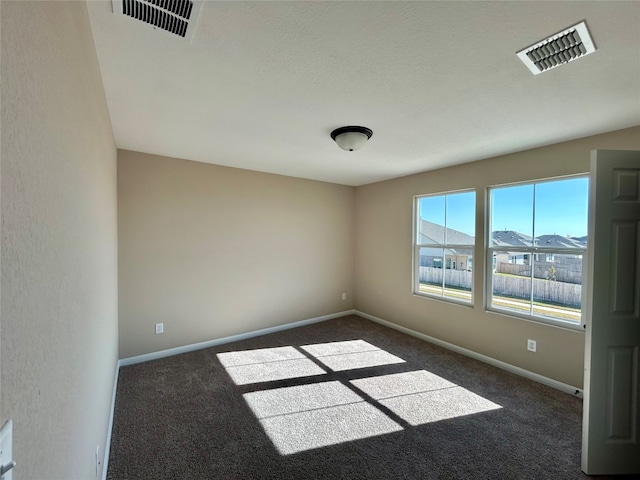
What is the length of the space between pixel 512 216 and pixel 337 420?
296 cm

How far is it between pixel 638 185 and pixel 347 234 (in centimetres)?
399

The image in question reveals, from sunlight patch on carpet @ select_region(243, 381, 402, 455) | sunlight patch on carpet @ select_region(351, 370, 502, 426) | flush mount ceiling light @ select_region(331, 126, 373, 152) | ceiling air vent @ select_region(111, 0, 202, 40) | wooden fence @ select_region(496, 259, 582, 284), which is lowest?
sunlight patch on carpet @ select_region(243, 381, 402, 455)

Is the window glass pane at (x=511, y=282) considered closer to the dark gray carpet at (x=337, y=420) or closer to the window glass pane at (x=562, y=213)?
the window glass pane at (x=562, y=213)

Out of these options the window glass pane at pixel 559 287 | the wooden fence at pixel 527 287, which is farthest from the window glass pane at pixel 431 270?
the window glass pane at pixel 559 287

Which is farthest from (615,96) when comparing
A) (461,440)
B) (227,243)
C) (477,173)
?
(227,243)

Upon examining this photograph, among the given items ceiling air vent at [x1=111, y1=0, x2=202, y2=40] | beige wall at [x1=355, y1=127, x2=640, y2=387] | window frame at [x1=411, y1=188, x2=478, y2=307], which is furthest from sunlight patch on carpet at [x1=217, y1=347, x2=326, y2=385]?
ceiling air vent at [x1=111, y1=0, x2=202, y2=40]

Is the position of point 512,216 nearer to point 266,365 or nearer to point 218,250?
point 266,365

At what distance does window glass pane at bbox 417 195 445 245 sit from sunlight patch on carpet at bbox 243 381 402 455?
253cm

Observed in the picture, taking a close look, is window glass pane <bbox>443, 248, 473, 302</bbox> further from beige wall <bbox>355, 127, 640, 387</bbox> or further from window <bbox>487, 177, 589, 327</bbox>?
window <bbox>487, 177, 589, 327</bbox>

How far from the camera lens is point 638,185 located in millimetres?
1916

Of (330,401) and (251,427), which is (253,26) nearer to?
(251,427)

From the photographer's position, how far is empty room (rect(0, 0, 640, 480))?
3.09 ft

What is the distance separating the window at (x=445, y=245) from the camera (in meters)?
3.90

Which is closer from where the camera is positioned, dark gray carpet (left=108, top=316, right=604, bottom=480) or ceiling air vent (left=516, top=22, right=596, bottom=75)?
ceiling air vent (left=516, top=22, right=596, bottom=75)
